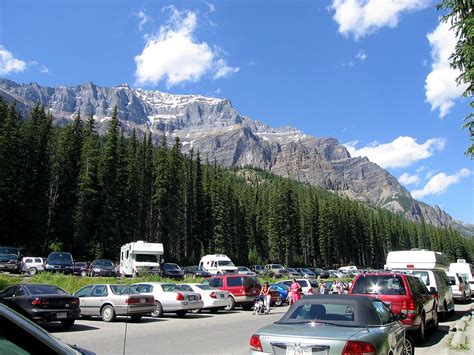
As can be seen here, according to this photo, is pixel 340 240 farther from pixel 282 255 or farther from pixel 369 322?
pixel 369 322

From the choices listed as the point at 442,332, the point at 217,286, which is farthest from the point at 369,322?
the point at 217,286

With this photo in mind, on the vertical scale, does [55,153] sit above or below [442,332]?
above

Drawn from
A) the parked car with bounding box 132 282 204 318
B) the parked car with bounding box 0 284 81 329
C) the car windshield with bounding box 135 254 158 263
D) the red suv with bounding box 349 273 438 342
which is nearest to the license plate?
the parked car with bounding box 0 284 81 329

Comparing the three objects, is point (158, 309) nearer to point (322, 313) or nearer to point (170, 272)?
point (322, 313)

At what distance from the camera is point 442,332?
572 inches

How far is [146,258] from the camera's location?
3888 centimetres

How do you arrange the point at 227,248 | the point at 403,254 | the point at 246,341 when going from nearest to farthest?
the point at 246,341, the point at 403,254, the point at 227,248

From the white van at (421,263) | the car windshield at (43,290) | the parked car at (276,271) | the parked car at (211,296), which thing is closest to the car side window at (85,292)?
the car windshield at (43,290)

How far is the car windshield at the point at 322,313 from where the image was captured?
6.70 metres

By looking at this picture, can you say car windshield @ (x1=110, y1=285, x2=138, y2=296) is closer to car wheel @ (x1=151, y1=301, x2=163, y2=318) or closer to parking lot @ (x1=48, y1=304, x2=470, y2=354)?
parking lot @ (x1=48, y1=304, x2=470, y2=354)

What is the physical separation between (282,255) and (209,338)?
331ft

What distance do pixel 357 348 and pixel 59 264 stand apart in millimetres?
36911

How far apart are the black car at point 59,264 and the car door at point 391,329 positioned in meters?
34.9

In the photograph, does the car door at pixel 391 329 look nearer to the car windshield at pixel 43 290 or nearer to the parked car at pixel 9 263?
the car windshield at pixel 43 290
